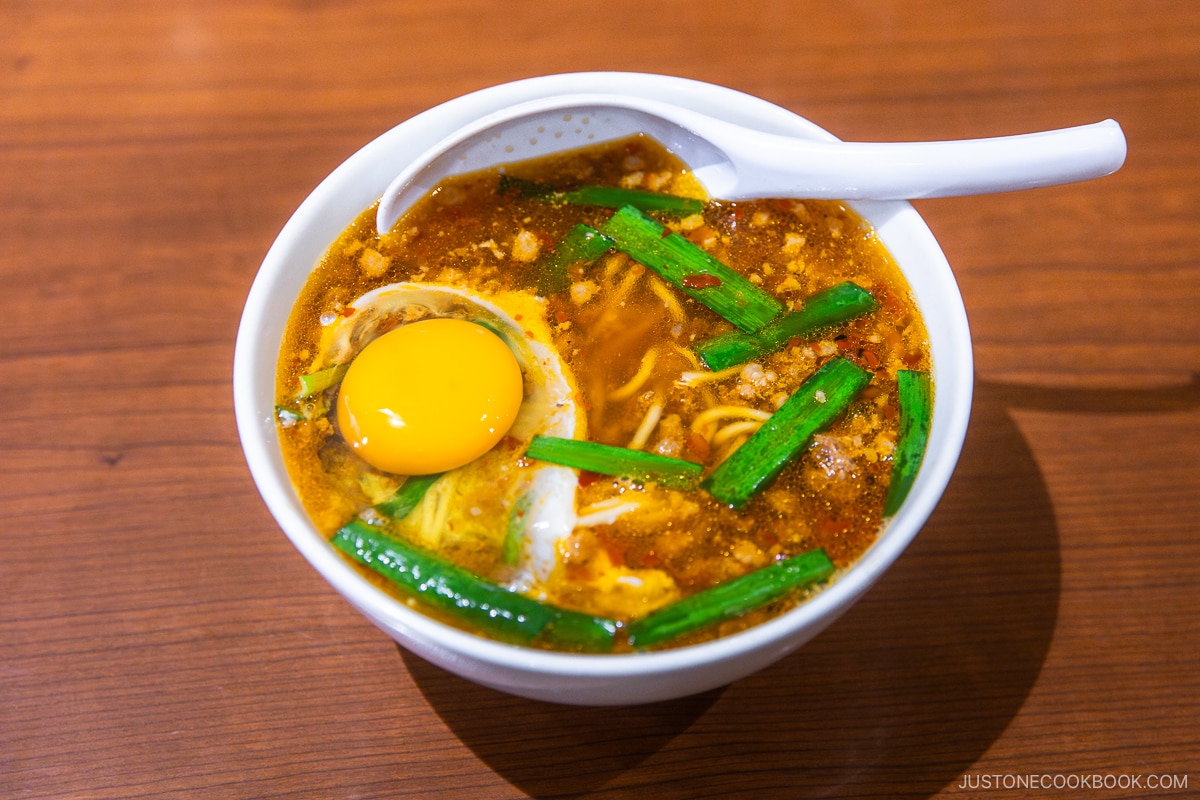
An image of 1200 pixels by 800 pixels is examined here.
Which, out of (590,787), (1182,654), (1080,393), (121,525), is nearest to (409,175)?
(121,525)

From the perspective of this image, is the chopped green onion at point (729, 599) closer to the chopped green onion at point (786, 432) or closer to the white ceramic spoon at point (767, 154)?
the chopped green onion at point (786, 432)

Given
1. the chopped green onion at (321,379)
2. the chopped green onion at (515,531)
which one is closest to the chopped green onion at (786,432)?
the chopped green onion at (515,531)

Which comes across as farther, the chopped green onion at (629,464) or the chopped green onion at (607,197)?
the chopped green onion at (607,197)

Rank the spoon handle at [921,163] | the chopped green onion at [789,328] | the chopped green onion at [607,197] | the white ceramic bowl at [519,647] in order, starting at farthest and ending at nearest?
the chopped green onion at [607,197], the chopped green onion at [789,328], the spoon handle at [921,163], the white ceramic bowl at [519,647]

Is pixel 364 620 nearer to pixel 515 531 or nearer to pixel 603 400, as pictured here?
pixel 515 531

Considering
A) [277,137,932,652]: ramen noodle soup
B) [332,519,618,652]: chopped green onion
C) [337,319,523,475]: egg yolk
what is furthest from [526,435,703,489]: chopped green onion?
[332,519,618,652]: chopped green onion

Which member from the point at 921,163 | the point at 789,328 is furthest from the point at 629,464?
the point at 921,163

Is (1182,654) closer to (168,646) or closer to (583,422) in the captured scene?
(583,422)
